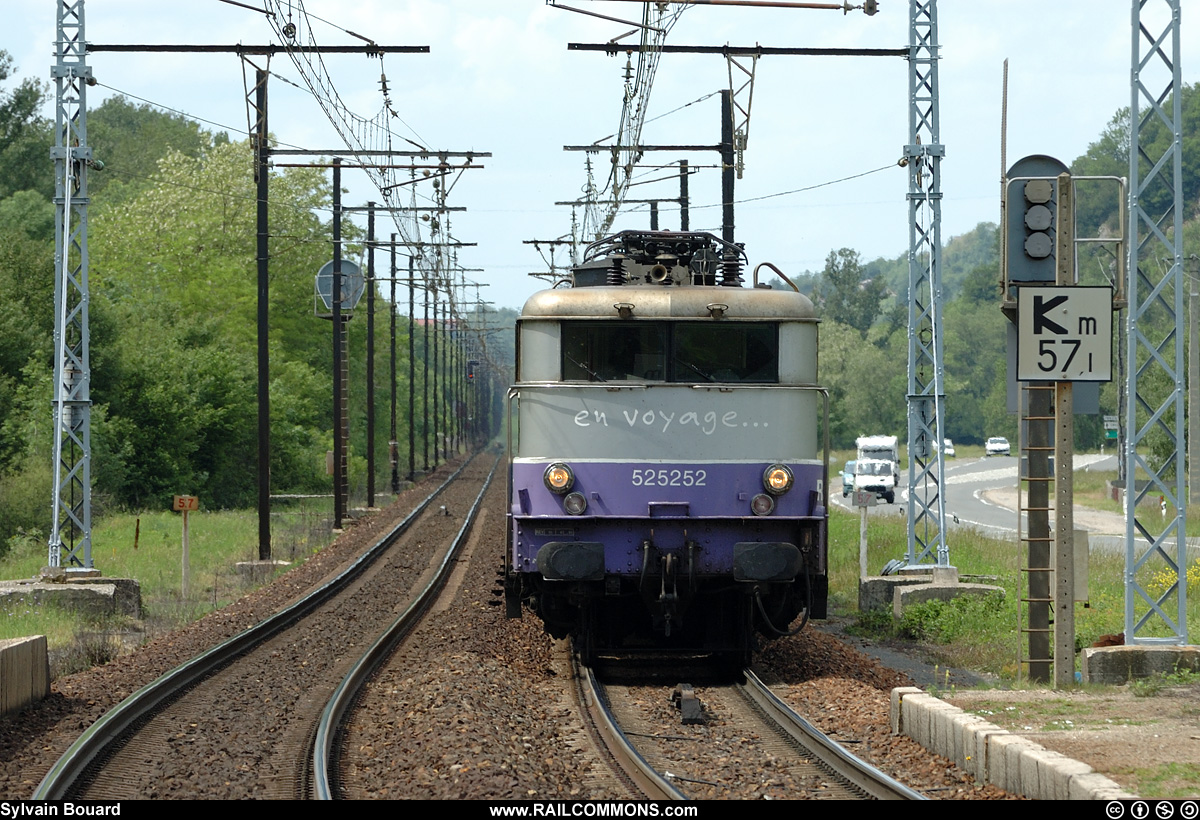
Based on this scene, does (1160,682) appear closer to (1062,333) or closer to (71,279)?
(1062,333)

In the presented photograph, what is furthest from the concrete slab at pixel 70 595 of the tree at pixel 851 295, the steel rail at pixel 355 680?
the tree at pixel 851 295

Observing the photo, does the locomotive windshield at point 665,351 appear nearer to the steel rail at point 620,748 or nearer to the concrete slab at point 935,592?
the steel rail at point 620,748

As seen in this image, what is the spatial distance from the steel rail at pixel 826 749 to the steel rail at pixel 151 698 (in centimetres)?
492

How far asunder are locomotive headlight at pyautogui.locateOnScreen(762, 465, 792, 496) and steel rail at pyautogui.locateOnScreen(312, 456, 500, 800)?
4072 mm

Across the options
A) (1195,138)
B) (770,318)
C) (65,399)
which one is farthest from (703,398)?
(1195,138)

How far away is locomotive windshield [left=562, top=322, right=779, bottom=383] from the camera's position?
1231 centimetres

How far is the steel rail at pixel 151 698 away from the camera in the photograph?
28.2 ft

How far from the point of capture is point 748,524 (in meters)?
12.0

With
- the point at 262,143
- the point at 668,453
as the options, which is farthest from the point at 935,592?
the point at 262,143

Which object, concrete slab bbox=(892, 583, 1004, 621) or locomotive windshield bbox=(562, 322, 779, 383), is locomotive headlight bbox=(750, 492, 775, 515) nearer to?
locomotive windshield bbox=(562, 322, 779, 383)

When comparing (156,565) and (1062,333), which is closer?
(1062,333)

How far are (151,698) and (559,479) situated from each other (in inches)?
155

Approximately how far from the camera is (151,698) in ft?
37.5
